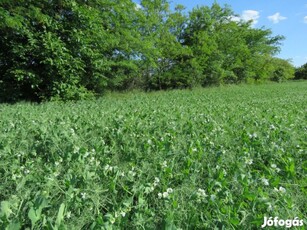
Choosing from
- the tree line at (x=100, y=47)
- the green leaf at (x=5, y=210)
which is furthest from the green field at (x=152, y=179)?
the tree line at (x=100, y=47)

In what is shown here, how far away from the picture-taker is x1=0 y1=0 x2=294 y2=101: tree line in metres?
9.20

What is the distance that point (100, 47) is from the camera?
11.0 metres

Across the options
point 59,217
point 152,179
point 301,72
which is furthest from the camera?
point 301,72

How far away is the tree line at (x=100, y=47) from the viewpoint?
9.20m

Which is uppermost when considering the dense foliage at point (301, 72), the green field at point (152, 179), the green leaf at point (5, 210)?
the dense foliage at point (301, 72)

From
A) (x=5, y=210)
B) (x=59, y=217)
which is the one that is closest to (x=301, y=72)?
(x=59, y=217)

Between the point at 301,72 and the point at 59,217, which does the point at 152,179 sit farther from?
the point at 301,72

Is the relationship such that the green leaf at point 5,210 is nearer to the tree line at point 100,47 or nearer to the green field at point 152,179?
the green field at point 152,179

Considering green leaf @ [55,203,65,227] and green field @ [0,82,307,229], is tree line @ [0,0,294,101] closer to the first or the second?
green field @ [0,82,307,229]

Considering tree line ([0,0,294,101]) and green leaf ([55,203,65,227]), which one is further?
tree line ([0,0,294,101])

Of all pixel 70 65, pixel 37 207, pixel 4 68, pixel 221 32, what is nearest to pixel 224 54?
pixel 221 32

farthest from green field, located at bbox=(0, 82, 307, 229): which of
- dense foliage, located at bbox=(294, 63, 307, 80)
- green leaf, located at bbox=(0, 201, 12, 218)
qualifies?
dense foliage, located at bbox=(294, 63, 307, 80)

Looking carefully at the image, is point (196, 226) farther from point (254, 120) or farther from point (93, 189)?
point (254, 120)

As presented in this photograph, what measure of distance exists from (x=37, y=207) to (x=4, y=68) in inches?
401
